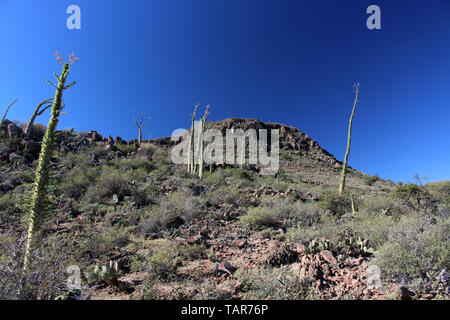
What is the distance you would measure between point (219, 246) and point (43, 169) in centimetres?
375

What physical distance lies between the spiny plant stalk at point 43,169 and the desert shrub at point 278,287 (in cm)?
325

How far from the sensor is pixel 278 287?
2641mm

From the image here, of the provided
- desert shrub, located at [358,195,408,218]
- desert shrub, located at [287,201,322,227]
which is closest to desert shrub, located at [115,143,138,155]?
desert shrub, located at [287,201,322,227]

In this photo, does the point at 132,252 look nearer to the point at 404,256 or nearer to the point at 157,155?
the point at 404,256

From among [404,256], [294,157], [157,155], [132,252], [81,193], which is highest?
[294,157]

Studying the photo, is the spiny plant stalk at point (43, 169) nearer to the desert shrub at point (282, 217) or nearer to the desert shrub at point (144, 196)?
the desert shrub at point (144, 196)

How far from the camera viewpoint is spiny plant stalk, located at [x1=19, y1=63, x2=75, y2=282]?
313 centimetres

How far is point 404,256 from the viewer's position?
8.93 feet

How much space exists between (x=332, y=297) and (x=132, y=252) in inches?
153

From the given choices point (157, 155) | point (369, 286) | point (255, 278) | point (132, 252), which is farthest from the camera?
point (157, 155)

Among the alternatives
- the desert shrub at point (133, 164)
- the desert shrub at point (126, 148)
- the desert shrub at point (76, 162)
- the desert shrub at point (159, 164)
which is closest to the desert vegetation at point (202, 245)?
the desert shrub at point (76, 162)

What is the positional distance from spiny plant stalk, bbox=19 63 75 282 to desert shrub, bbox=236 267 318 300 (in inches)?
128
